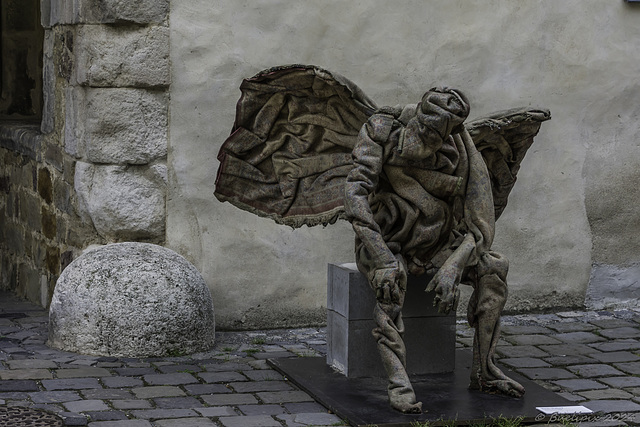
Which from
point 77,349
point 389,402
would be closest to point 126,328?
point 77,349

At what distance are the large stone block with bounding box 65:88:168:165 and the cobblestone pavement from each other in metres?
1.18

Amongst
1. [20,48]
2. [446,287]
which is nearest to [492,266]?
[446,287]

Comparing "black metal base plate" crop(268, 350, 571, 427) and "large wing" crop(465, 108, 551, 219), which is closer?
"black metal base plate" crop(268, 350, 571, 427)

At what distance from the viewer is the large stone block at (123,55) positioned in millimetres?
6574

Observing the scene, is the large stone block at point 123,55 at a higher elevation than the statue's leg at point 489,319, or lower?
higher

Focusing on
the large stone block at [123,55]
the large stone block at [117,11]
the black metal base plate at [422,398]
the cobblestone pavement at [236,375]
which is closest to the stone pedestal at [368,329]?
the black metal base plate at [422,398]

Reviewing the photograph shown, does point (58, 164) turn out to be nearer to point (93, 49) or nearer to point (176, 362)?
point (93, 49)

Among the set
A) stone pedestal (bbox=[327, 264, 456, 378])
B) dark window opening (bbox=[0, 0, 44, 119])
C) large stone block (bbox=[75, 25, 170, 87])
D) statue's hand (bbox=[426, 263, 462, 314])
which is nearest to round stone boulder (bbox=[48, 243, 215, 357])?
stone pedestal (bbox=[327, 264, 456, 378])

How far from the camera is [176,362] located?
605cm

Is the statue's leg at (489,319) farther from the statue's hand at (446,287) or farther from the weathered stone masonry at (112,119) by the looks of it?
the weathered stone masonry at (112,119)

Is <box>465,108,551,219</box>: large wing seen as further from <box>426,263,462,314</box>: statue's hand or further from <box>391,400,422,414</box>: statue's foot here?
<box>391,400,422,414</box>: statue's foot

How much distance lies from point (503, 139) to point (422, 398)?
1.40 meters

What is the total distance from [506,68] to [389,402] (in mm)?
2996

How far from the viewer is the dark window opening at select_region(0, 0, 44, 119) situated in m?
8.59
